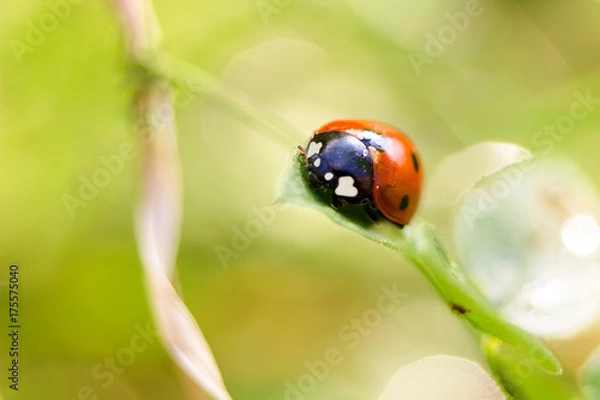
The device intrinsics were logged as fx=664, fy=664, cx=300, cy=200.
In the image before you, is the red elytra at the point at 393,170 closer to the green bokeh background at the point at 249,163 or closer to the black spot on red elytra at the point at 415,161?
the black spot on red elytra at the point at 415,161

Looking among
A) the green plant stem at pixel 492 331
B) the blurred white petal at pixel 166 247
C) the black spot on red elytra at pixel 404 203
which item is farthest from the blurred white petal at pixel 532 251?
the blurred white petal at pixel 166 247

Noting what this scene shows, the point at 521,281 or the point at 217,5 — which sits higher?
the point at 521,281

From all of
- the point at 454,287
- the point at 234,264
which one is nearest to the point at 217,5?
the point at 234,264

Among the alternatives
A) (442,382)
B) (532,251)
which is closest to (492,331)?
(532,251)

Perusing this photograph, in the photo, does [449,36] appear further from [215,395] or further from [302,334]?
[215,395]

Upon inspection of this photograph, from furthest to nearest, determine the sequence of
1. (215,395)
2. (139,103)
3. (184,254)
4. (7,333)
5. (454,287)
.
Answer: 1. (184,254)
2. (7,333)
3. (139,103)
4. (215,395)
5. (454,287)

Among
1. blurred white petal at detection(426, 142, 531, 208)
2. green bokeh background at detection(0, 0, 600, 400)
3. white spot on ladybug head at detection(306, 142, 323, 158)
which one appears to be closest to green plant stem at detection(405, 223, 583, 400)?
white spot on ladybug head at detection(306, 142, 323, 158)
